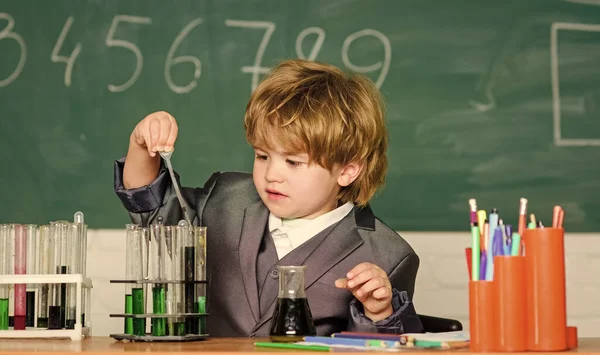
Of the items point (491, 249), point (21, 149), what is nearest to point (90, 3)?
point (21, 149)

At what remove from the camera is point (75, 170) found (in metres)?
2.64

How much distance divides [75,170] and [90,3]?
49 cm

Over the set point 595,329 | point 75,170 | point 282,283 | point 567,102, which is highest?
point 567,102

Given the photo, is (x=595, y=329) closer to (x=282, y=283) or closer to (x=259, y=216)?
(x=259, y=216)

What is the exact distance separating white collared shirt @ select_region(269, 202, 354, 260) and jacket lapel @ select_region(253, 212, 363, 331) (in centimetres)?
3

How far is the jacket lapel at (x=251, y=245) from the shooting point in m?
→ 1.72

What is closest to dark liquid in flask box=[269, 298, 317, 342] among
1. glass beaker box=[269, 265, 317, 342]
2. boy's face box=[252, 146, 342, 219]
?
glass beaker box=[269, 265, 317, 342]

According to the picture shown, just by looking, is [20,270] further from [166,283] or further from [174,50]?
[174,50]

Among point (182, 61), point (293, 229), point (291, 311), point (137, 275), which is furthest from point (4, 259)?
point (182, 61)

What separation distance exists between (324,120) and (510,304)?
0.78 metres

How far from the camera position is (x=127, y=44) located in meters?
2.68

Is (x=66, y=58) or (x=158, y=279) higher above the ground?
(x=66, y=58)

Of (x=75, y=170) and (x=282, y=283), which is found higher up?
(x=75, y=170)

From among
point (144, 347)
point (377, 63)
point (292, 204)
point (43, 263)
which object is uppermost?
point (377, 63)
